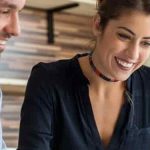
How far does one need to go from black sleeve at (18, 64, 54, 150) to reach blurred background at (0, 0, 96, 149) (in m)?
0.71

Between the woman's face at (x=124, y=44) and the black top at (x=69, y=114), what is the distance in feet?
0.42

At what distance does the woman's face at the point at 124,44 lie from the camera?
4.32 feet

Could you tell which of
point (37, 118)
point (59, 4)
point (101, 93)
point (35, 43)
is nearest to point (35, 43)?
point (35, 43)

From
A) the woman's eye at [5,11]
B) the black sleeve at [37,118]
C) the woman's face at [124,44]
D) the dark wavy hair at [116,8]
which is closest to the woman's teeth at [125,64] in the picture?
the woman's face at [124,44]

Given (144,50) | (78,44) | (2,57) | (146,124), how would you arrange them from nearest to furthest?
(144,50) → (146,124) → (2,57) → (78,44)

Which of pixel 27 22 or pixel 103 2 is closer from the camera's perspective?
pixel 103 2

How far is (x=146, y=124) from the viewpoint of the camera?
1463 mm

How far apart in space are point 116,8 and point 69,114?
348mm

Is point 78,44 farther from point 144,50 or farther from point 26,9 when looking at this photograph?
point 144,50

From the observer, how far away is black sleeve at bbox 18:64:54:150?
4.41ft

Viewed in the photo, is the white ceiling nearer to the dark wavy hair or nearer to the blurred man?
the dark wavy hair

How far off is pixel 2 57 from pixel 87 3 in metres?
0.47

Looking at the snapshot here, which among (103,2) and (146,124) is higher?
(103,2)

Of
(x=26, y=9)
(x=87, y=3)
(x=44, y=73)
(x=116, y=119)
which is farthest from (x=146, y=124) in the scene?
(x=26, y=9)
